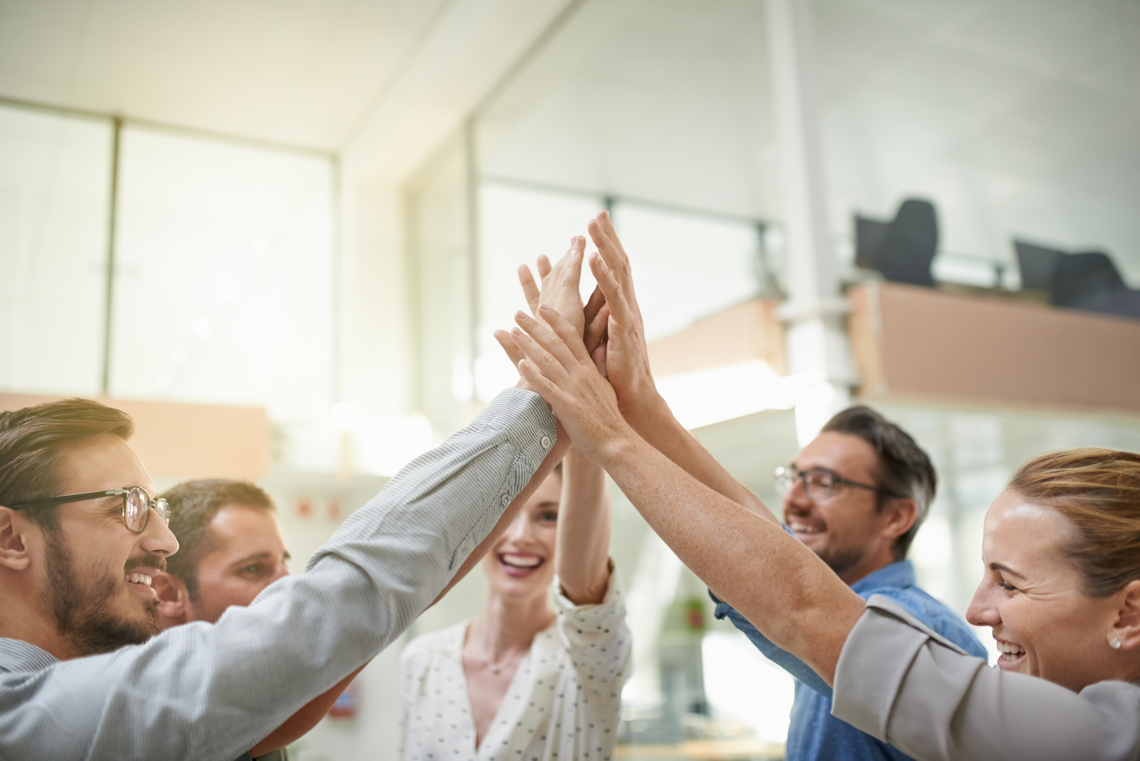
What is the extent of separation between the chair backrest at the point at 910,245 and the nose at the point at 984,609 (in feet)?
5.07

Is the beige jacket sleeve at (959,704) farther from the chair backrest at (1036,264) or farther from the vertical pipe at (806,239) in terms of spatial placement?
the chair backrest at (1036,264)

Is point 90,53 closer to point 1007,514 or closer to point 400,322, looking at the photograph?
point 1007,514

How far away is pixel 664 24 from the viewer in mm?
3039

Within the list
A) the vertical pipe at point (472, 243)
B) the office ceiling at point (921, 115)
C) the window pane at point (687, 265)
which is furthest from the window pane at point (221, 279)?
the window pane at point (687, 265)

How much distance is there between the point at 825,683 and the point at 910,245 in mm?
1647

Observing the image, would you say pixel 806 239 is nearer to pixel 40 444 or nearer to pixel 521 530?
pixel 521 530

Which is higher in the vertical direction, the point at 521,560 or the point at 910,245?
the point at 910,245

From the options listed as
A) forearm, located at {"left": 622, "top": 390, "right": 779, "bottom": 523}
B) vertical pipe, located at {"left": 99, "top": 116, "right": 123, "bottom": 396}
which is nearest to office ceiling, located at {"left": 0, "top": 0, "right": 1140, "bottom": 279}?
vertical pipe, located at {"left": 99, "top": 116, "right": 123, "bottom": 396}

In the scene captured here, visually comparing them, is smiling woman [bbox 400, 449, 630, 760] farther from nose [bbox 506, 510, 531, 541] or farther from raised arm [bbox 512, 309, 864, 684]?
raised arm [bbox 512, 309, 864, 684]

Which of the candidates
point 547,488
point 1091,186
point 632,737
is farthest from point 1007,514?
point 632,737

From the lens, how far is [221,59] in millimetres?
2641

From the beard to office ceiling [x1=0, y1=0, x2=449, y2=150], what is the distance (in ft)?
3.03

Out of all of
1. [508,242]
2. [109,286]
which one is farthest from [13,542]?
[508,242]

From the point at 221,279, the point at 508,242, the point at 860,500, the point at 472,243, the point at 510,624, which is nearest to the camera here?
the point at 860,500
